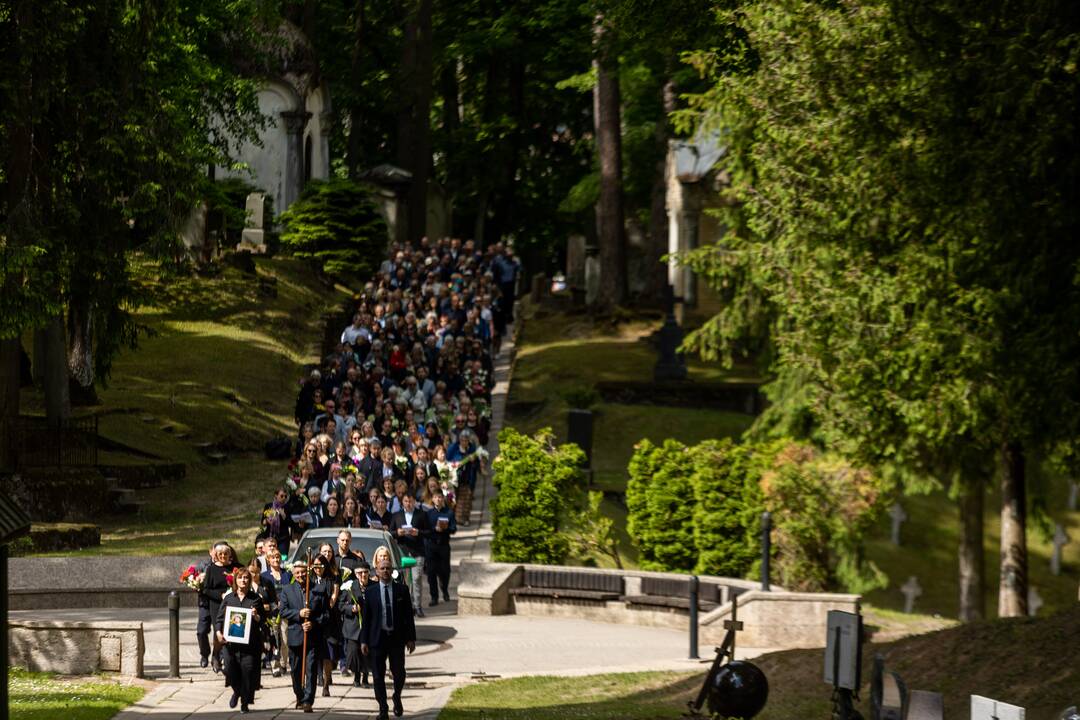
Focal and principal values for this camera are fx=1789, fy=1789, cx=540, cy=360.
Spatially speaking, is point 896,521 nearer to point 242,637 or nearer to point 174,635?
point 174,635

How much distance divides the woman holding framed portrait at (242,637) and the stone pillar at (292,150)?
3892 centimetres

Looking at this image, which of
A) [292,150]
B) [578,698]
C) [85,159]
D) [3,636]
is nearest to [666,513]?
A: [578,698]

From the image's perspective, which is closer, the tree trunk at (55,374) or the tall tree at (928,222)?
the tall tree at (928,222)

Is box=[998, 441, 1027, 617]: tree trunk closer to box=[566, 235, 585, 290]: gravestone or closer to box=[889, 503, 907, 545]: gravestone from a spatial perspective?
box=[889, 503, 907, 545]: gravestone

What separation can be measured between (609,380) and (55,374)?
564 inches

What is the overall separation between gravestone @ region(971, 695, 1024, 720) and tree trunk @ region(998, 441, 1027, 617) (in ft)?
59.7

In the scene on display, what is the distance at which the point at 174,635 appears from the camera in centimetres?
1916

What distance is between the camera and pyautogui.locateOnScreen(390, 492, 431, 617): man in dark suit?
23.2m

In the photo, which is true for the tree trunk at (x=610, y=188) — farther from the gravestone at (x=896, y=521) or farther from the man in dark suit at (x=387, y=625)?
the man in dark suit at (x=387, y=625)

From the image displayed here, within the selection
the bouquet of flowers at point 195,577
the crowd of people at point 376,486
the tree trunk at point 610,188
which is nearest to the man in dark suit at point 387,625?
the crowd of people at point 376,486

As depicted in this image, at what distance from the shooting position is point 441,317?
35.2m

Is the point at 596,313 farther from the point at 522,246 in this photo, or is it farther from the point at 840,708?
the point at 840,708

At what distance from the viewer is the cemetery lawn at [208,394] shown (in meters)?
29.4

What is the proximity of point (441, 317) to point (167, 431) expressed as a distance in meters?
5.92
